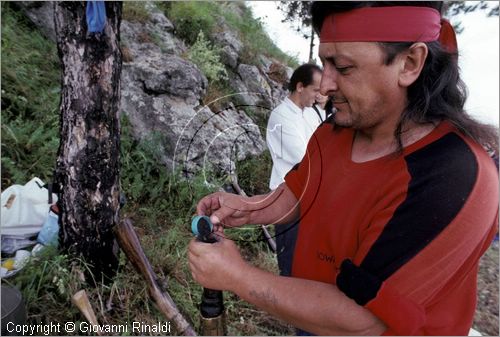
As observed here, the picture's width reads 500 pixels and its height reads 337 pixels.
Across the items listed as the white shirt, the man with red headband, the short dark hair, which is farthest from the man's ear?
the short dark hair

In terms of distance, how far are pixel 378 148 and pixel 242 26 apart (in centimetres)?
735

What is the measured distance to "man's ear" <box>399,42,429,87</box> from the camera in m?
1.25

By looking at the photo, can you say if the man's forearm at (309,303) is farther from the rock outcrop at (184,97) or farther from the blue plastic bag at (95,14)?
the blue plastic bag at (95,14)

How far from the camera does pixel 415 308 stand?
1026 millimetres

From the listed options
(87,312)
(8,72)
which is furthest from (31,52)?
(87,312)

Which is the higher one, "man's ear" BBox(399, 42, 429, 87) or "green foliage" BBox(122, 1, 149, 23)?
"green foliage" BBox(122, 1, 149, 23)

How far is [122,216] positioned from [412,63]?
290 cm

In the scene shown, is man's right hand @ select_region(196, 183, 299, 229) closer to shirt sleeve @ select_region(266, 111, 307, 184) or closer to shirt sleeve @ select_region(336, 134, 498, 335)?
shirt sleeve @ select_region(266, 111, 307, 184)

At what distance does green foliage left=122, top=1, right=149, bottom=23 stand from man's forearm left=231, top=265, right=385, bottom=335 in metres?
6.07

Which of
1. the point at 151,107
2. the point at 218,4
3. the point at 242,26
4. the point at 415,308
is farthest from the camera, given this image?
the point at 218,4

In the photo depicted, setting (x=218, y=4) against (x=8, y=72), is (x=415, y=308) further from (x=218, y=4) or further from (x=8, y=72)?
(x=218, y=4)

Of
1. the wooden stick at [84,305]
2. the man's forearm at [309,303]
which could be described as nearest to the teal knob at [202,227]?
the man's forearm at [309,303]

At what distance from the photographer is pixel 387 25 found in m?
1.23

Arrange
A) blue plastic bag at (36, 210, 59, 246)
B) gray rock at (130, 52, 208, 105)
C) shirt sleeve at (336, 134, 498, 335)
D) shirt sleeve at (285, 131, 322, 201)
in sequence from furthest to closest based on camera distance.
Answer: gray rock at (130, 52, 208, 105) < blue plastic bag at (36, 210, 59, 246) < shirt sleeve at (285, 131, 322, 201) < shirt sleeve at (336, 134, 498, 335)
